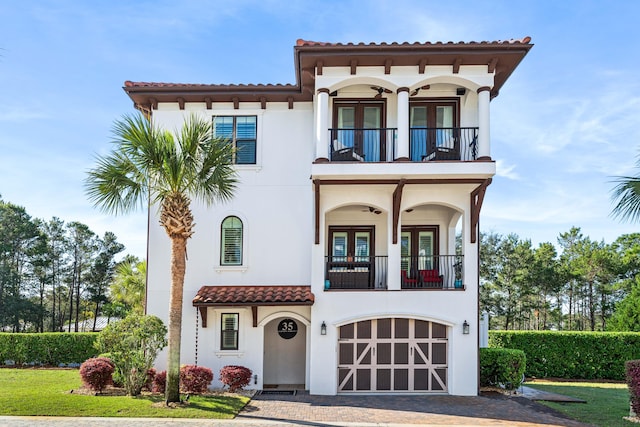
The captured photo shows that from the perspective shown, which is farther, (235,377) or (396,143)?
(396,143)

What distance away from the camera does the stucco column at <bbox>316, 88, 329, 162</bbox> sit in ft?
50.8

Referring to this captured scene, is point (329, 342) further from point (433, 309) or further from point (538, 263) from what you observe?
point (538, 263)

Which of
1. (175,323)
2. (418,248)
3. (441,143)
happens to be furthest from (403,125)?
(175,323)

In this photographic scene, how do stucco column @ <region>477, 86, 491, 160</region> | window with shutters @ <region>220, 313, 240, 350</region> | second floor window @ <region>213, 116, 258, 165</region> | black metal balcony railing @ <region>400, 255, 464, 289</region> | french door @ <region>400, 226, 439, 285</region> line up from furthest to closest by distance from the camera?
french door @ <region>400, 226, 439, 285</region> → second floor window @ <region>213, 116, 258, 165</region> → black metal balcony railing @ <region>400, 255, 464, 289</region> → window with shutters @ <region>220, 313, 240, 350</region> → stucco column @ <region>477, 86, 491, 160</region>

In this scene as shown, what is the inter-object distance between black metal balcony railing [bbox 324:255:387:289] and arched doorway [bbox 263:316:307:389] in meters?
1.94

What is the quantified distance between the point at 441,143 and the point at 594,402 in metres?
8.86

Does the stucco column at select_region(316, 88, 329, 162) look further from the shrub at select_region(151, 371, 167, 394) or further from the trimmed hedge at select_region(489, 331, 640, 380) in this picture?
the trimmed hedge at select_region(489, 331, 640, 380)

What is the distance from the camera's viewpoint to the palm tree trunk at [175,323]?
1281 centimetres

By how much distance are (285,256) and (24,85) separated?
1069 cm

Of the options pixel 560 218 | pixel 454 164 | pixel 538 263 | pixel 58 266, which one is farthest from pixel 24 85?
pixel 560 218

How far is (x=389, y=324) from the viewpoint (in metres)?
15.9

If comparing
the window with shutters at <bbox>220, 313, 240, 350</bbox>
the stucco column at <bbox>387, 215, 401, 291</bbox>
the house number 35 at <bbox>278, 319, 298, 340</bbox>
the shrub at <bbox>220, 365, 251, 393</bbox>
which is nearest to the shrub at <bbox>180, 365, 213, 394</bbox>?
the shrub at <bbox>220, 365, 251, 393</bbox>

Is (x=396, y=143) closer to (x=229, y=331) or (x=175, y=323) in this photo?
(x=229, y=331)

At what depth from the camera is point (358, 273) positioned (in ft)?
55.5
